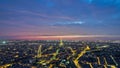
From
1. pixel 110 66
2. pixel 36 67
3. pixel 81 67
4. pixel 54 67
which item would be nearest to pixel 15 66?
pixel 36 67

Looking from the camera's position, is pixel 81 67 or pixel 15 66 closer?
pixel 81 67

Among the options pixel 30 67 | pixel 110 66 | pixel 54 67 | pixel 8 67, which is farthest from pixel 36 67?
pixel 110 66

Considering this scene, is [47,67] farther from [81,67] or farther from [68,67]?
[81,67]

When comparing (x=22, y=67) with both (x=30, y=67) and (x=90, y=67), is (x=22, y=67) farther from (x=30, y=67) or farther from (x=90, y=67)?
(x=90, y=67)

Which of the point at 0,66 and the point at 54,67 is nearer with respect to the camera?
the point at 54,67

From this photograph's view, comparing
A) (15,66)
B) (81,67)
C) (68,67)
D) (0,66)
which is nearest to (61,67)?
(68,67)

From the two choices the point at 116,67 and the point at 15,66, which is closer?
the point at 116,67

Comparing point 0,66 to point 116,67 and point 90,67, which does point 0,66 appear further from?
point 116,67
